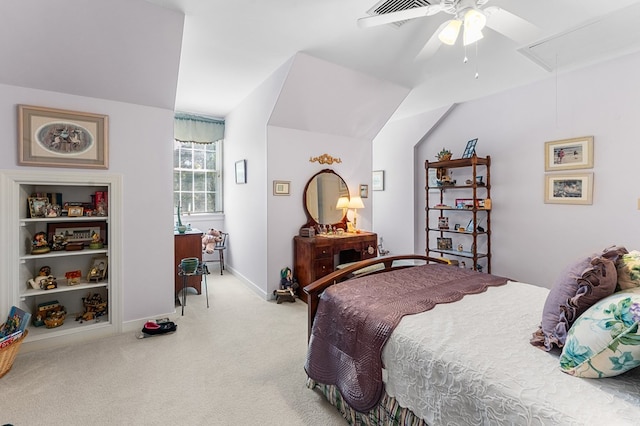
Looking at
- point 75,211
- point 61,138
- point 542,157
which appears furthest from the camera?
point 542,157

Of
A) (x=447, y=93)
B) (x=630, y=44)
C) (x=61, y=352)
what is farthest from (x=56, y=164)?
(x=630, y=44)

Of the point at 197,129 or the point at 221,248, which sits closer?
the point at 221,248

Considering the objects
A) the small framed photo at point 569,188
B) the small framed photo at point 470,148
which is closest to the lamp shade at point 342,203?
the small framed photo at point 470,148

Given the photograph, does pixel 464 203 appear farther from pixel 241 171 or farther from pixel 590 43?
pixel 241 171

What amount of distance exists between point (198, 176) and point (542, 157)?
5121 millimetres

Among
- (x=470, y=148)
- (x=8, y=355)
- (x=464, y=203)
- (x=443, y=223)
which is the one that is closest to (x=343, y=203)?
(x=443, y=223)

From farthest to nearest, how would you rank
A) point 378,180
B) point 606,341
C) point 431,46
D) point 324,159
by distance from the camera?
1. point 378,180
2. point 324,159
3. point 431,46
4. point 606,341

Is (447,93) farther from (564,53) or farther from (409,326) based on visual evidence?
(409,326)

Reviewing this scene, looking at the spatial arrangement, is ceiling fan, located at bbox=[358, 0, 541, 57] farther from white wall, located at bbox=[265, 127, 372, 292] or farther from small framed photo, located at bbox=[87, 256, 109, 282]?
small framed photo, located at bbox=[87, 256, 109, 282]

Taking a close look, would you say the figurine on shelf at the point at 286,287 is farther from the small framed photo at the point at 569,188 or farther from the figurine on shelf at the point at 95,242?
the small framed photo at the point at 569,188

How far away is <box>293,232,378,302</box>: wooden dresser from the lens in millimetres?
3559

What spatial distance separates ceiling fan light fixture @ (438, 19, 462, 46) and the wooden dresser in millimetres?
2368

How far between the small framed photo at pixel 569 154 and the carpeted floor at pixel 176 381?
3340 mm

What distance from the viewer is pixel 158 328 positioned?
108 inches
